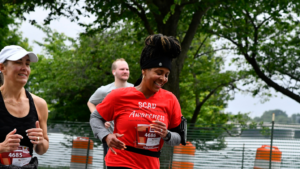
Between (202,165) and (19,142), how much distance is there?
8.06 m

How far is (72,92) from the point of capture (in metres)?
23.0

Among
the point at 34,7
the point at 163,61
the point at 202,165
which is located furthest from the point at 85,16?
the point at 163,61

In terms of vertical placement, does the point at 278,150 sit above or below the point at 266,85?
below

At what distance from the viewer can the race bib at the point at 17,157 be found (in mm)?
3109

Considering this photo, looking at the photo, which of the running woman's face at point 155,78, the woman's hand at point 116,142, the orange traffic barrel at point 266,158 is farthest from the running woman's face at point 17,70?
the orange traffic barrel at point 266,158

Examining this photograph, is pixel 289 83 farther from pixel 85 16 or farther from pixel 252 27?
pixel 85 16

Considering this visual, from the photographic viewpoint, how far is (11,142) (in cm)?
292

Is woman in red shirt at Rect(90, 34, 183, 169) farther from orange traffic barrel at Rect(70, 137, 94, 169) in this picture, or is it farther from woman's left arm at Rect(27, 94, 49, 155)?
orange traffic barrel at Rect(70, 137, 94, 169)

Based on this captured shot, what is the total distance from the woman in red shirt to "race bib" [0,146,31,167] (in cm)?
70

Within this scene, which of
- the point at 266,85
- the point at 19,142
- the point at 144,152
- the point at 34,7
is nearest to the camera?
the point at 19,142

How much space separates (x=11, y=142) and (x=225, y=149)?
8.26 m

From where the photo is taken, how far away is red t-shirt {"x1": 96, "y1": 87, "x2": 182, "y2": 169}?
11.5 ft

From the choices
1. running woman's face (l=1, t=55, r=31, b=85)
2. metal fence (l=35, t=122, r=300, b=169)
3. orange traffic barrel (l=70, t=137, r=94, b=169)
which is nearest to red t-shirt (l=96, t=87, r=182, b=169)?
running woman's face (l=1, t=55, r=31, b=85)

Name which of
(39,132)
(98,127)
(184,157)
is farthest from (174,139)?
(184,157)
